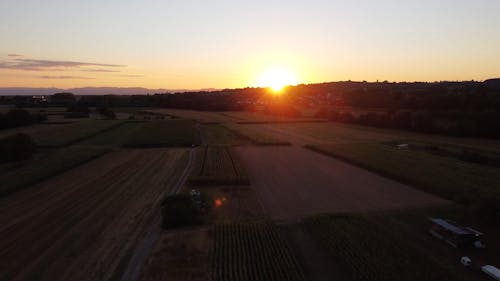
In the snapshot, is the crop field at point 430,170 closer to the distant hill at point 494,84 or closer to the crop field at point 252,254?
the crop field at point 252,254

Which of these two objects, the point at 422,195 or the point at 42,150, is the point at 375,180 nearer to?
the point at 422,195

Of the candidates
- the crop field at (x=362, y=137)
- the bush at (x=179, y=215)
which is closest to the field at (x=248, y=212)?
the bush at (x=179, y=215)

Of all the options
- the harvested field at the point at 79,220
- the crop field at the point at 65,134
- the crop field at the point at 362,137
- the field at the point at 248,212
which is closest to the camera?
the field at the point at 248,212

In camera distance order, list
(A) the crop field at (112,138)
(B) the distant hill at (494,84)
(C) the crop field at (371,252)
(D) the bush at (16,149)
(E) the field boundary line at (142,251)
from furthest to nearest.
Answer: (B) the distant hill at (494,84), (A) the crop field at (112,138), (D) the bush at (16,149), (E) the field boundary line at (142,251), (C) the crop field at (371,252)

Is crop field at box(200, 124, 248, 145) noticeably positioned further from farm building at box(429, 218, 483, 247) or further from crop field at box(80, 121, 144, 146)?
farm building at box(429, 218, 483, 247)

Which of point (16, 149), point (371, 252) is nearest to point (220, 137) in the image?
point (16, 149)

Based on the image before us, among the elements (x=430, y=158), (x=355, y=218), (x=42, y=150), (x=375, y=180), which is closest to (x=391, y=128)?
(x=430, y=158)

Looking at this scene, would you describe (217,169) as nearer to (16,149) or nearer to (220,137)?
(16,149)

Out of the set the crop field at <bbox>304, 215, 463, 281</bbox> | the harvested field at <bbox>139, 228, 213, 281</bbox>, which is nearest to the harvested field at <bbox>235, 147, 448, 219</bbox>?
the crop field at <bbox>304, 215, 463, 281</bbox>

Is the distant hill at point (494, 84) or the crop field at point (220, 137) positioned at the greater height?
the distant hill at point (494, 84)
